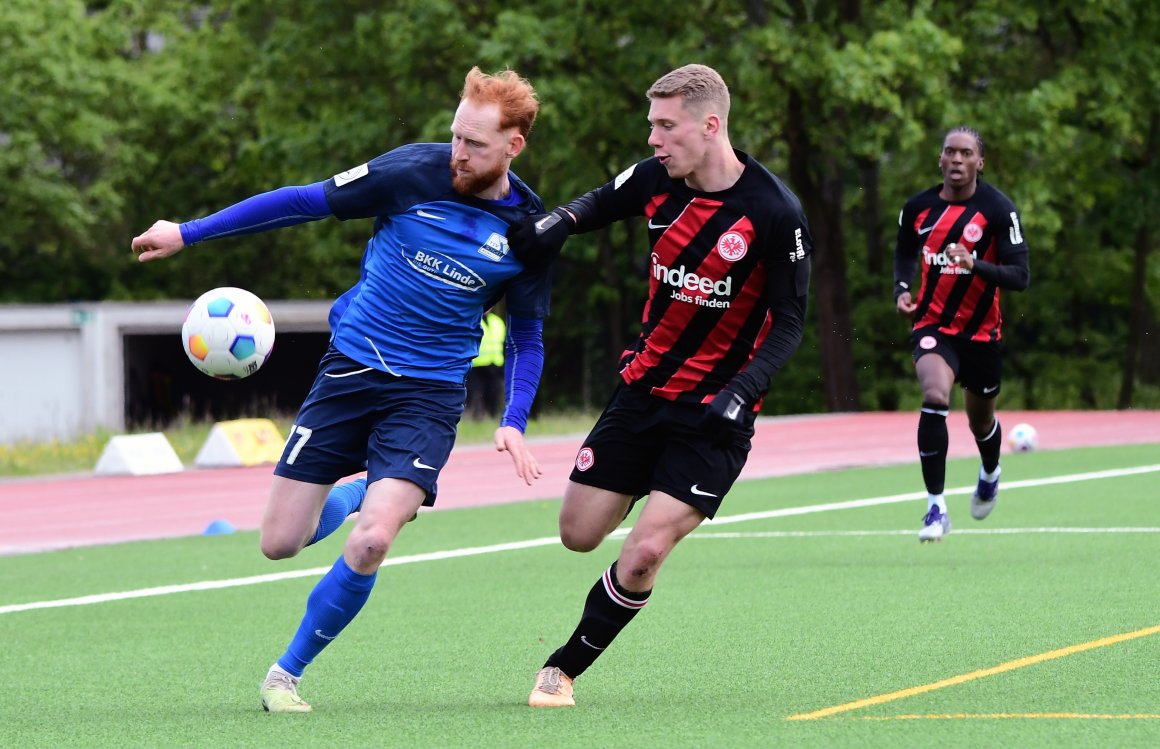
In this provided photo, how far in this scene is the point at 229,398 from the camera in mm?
32312

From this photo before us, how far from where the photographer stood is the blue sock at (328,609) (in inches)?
259

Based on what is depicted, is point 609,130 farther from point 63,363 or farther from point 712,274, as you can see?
point 712,274

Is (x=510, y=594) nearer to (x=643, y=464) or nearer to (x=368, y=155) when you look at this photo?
(x=643, y=464)

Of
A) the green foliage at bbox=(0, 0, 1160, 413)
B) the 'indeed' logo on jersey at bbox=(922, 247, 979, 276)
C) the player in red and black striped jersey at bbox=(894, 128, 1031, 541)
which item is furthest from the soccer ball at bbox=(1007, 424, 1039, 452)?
the 'indeed' logo on jersey at bbox=(922, 247, 979, 276)

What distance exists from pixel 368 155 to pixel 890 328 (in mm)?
13198

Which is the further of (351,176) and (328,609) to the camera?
(351,176)

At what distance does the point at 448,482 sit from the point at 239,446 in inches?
125

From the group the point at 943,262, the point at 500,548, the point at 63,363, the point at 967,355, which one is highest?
the point at 943,262

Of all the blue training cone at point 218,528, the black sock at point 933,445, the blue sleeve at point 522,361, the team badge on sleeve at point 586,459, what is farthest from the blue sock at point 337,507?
the blue training cone at point 218,528

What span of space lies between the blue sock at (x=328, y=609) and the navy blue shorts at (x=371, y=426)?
1.24ft

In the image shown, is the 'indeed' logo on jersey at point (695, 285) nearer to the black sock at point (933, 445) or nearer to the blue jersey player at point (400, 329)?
the blue jersey player at point (400, 329)

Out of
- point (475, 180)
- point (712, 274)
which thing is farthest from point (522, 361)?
point (712, 274)

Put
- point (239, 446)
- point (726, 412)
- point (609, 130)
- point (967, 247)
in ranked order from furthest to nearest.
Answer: point (609, 130), point (239, 446), point (967, 247), point (726, 412)

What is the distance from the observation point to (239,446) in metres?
20.8
